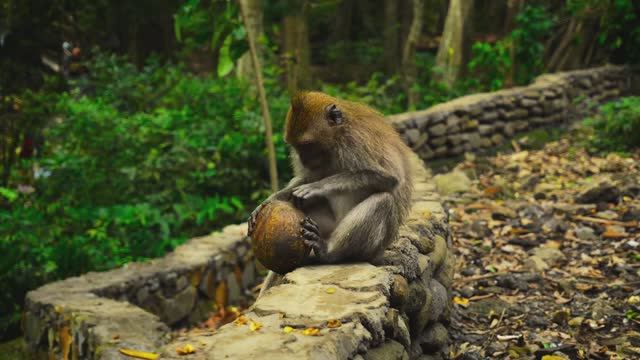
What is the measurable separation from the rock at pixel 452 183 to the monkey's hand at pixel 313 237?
5.55 metres

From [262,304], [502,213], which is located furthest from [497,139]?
[262,304]

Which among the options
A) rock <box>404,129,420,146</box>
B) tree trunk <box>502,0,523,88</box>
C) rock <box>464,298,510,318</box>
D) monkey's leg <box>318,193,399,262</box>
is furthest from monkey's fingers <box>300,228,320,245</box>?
tree trunk <box>502,0,523,88</box>

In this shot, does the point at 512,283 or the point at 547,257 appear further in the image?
the point at 547,257

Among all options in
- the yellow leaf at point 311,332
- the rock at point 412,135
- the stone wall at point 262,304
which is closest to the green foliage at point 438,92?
the rock at point 412,135

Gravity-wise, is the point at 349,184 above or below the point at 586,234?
above

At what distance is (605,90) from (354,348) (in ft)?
42.9

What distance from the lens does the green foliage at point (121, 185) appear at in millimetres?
7789

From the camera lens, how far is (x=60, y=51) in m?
13.4

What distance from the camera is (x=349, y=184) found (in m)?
4.16

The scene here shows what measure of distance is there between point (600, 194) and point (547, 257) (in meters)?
1.83

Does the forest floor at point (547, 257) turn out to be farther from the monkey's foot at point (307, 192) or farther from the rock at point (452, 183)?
the monkey's foot at point (307, 192)

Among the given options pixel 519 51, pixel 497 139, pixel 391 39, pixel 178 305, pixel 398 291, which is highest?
pixel 391 39

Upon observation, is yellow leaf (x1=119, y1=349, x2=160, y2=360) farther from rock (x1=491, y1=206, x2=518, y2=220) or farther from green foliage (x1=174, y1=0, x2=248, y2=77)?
rock (x1=491, y1=206, x2=518, y2=220)

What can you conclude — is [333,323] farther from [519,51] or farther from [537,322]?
[519,51]
